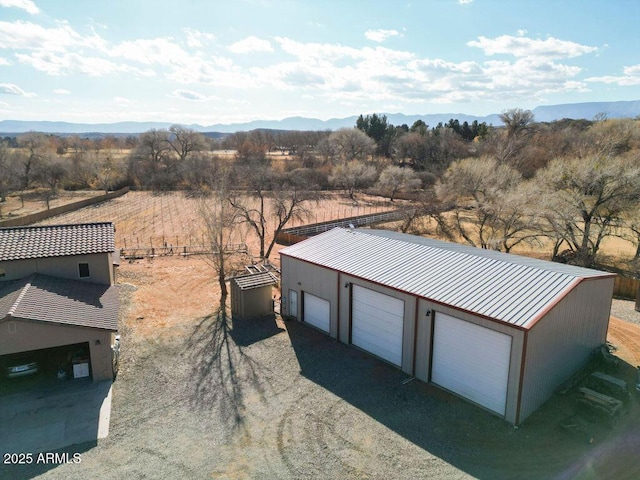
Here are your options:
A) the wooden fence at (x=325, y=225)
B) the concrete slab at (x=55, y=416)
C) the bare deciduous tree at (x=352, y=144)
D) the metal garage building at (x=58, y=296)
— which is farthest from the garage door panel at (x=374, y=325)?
the bare deciduous tree at (x=352, y=144)

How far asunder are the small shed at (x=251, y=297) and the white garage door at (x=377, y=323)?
484cm

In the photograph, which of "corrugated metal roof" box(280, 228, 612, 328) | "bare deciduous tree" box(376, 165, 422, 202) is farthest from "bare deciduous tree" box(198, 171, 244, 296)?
"bare deciduous tree" box(376, 165, 422, 202)

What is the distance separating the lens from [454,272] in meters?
14.1

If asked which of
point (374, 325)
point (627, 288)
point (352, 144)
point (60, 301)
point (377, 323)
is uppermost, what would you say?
point (352, 144)

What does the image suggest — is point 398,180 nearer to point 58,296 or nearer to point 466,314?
point 466,314

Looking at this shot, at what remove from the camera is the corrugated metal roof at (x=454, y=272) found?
38.9ft

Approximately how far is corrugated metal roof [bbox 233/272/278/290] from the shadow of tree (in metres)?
1.71

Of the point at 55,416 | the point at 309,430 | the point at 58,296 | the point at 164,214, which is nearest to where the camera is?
the point at 309,430

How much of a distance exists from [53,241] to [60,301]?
3.55 metres

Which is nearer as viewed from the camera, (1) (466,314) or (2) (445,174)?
(1) (466,314)

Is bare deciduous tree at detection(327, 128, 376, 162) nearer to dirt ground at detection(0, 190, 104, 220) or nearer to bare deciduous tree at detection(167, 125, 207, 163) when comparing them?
bare deciduous tree at detection(167, 125, 207, 163)

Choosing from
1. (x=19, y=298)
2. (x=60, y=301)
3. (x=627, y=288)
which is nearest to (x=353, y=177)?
(x=627, y=288)

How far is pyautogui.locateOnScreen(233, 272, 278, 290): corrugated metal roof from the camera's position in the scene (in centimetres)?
1842

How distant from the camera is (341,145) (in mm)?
81438
